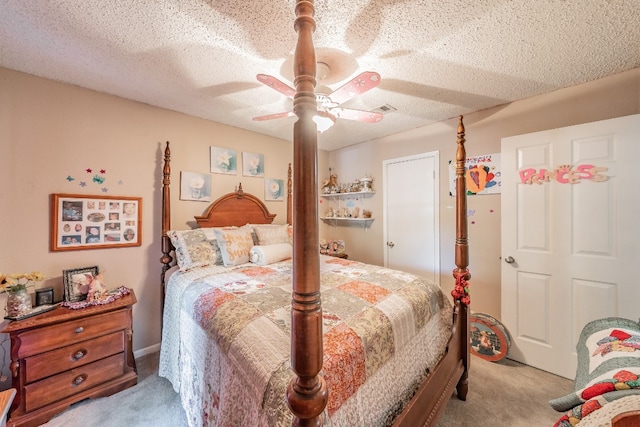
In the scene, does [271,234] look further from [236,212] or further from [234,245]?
[236,212]

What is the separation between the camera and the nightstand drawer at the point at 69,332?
1.55m

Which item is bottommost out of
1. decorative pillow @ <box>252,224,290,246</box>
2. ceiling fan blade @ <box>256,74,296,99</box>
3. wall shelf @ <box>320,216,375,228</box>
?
decorative pillow @ <box>252,224,290,246</box>

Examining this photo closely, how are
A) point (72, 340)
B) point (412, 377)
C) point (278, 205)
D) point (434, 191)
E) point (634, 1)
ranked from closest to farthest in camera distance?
1. point (634, 1)
2. point (412, 377)
3. point (72, 340)
4. point (434, 191)
5. point (278, 205)

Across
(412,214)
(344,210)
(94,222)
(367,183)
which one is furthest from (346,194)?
(94,222)

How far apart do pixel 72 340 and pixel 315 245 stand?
214 cm

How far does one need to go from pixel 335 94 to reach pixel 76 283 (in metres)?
2.44

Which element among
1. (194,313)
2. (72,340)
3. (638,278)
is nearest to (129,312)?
(72,340)

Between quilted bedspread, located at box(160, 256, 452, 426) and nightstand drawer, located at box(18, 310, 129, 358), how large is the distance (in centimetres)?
34

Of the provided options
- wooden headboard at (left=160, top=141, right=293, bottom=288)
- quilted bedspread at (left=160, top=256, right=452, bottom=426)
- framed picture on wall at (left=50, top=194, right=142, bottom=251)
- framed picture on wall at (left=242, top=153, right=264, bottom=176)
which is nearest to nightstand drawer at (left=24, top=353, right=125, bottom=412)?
quilted bedspread at (left=160, top=256, right=452, bottom=426)

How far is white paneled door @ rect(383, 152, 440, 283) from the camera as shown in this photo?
299 cm

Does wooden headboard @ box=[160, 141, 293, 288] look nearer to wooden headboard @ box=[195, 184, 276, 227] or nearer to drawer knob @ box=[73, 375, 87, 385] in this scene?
wooden headboard @ box=[195, 184, 276, 227]

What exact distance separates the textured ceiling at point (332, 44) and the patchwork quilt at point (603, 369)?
1654 mm

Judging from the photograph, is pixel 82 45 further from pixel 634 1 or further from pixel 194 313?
pixel 634 1

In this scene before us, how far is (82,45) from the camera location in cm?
155
